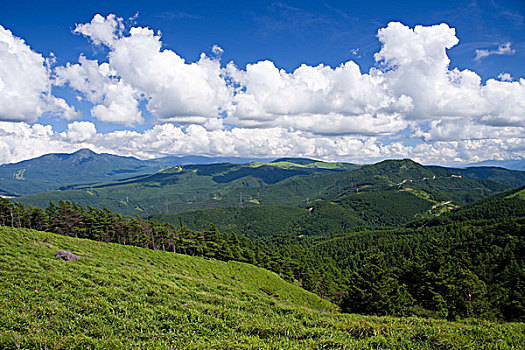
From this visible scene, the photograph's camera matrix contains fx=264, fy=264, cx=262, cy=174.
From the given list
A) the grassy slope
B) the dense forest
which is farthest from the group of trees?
the grassy slope

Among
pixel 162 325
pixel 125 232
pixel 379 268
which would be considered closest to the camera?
pixel 162 325

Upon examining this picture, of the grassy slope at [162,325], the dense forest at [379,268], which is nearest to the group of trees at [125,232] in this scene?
the dense forest at [379,268]

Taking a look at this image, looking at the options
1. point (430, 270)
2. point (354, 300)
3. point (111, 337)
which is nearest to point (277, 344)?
point (111, 337)

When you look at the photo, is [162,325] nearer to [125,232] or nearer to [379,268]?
[379,268]

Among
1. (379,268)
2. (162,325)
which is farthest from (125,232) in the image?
(162,325)

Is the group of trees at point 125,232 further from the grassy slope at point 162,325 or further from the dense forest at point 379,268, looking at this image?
the grassy slope at point 162,325

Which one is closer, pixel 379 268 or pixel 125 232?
pixel 379 268

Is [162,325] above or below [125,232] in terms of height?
above

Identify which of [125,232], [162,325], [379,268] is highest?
[162,325]

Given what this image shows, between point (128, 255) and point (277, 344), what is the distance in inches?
1790

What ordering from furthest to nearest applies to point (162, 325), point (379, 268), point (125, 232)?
point (125, 232)
point (379, 268)
point (162, 325)

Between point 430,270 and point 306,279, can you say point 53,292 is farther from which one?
point 306,279

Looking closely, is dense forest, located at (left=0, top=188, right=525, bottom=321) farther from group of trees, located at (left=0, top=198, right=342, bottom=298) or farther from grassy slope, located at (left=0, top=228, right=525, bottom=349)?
grassy slope, located at (left=0, top=228, right=525, bottom=349)

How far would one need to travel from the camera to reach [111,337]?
424 inches
